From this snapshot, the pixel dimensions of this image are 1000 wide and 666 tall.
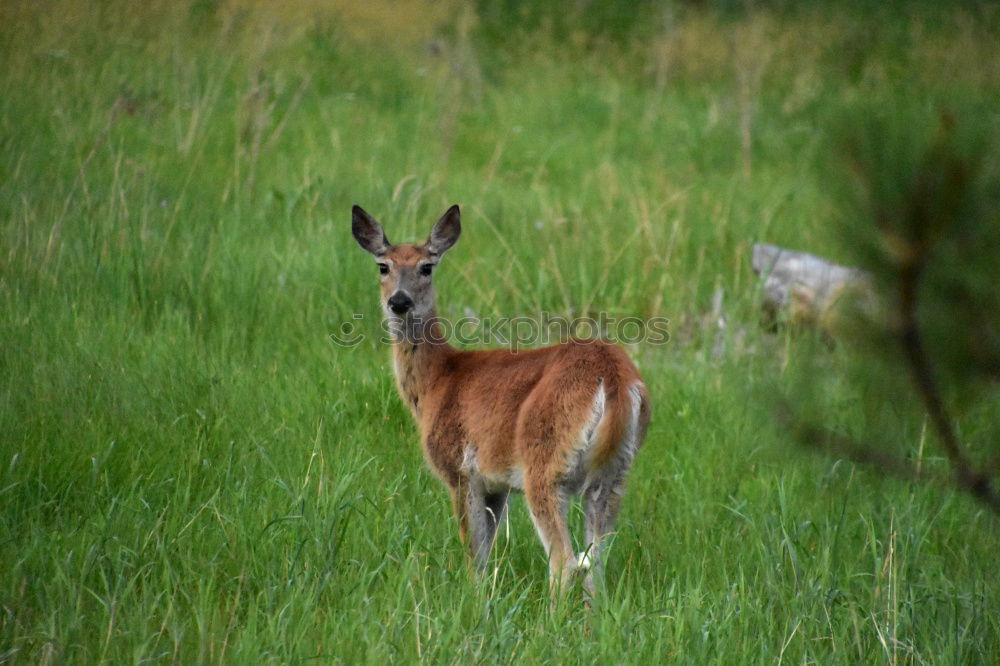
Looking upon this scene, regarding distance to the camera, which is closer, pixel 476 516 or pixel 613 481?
pixel 613 481

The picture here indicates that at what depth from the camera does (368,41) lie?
10.3m

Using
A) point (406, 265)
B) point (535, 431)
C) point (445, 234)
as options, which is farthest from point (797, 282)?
point (535, 431)

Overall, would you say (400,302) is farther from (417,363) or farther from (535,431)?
(535,431)

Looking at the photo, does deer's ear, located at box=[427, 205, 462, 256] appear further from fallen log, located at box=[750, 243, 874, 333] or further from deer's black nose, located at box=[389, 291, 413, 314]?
fallen log, located at box=[750, 243, 874, 333]

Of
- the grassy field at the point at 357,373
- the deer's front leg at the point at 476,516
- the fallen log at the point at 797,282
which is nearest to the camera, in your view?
the grassy field at the point at 357,373

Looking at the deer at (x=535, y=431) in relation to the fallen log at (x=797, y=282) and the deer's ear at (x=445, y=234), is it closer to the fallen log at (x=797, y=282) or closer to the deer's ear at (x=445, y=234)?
the deer's ear at (x=445, y=234)

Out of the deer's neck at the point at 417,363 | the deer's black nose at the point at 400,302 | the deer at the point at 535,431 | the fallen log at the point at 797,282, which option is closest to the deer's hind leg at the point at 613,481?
the deer at the point at 535,431

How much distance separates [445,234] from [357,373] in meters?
0.73

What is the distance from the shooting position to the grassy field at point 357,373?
10.1ft

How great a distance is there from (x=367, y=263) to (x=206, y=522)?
7.54ft

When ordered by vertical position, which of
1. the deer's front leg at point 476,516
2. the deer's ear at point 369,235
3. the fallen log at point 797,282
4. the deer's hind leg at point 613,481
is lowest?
the deer's front leg at point 476,516

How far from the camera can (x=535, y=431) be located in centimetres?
364

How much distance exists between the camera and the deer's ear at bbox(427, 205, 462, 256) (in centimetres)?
480

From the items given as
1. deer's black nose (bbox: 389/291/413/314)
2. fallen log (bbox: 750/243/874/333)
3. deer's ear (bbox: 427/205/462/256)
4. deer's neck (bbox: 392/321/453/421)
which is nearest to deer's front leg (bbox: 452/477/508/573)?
deer's neck (bbox: 392/321/453/421)
